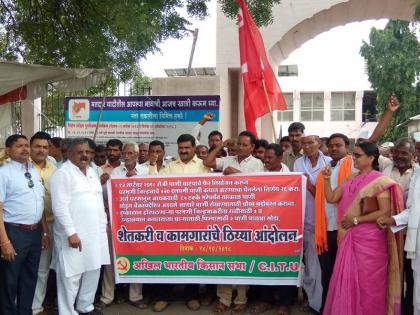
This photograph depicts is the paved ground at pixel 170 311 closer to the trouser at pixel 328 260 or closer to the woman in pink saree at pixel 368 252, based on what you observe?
the trouser at pixel 328 260

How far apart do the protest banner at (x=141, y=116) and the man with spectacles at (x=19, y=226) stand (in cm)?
388

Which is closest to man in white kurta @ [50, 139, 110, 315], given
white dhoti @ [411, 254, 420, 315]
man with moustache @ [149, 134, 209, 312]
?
man with moustache @ [149, 134, 209, 312]

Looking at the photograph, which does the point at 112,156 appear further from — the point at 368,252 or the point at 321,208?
the point at 368,252

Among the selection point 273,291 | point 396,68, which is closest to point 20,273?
point 273,291

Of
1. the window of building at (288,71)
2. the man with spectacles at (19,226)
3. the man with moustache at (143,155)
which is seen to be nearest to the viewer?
the man with spectacles at (19,226)

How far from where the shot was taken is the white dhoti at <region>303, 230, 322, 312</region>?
4.90 meters

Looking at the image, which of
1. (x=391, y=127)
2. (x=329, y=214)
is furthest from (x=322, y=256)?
(x=391, y=127)

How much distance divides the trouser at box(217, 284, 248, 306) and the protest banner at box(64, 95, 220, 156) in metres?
3.62

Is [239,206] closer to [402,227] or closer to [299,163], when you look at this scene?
[299,163]

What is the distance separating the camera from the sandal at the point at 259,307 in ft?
16.0

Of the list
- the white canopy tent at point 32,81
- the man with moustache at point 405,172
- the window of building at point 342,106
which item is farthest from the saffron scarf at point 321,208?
the window of building at point 342,106

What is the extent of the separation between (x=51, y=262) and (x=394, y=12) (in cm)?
896

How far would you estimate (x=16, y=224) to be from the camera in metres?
4.23

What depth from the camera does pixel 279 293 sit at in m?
4.99
